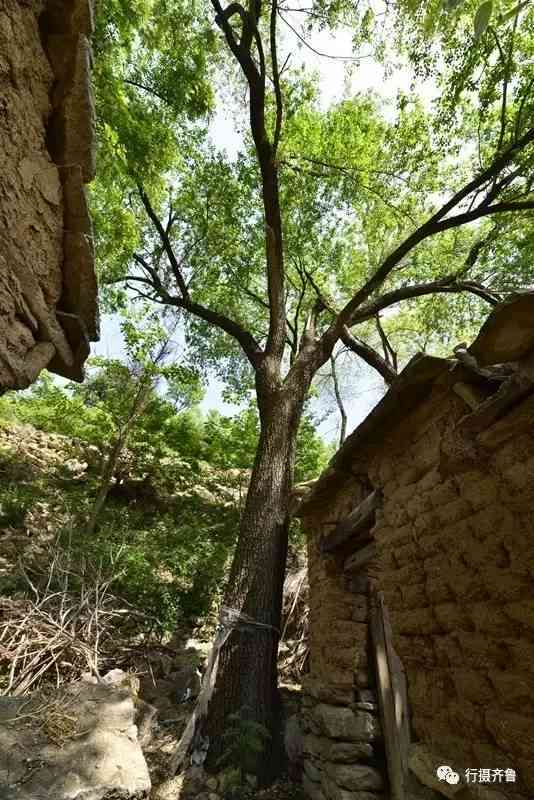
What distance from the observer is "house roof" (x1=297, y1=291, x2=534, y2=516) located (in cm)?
165

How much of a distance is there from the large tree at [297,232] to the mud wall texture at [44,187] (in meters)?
3.79

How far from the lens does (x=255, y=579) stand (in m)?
4.99

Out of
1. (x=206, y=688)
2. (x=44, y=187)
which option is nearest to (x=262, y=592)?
(x=206, y=688)

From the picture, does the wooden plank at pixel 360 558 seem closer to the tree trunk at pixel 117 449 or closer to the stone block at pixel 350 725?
the stone block at pixel 350 725

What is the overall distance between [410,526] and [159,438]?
27.4 feet

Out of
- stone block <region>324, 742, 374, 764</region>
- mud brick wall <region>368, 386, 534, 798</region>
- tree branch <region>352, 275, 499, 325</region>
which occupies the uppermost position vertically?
tree branch <region>352, 275, 499, 325</region>

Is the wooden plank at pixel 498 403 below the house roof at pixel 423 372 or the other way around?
below

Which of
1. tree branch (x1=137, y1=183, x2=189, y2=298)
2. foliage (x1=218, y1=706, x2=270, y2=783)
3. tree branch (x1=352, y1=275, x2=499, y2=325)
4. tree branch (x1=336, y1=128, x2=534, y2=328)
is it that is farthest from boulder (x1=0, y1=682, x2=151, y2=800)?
tree branch (x1=352, y1=275, x2=499, y2=325)

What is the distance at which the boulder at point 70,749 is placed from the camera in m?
2.53

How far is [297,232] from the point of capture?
28.5 ft

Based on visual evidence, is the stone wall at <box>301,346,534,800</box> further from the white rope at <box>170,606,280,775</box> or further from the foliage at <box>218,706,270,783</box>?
the white rope at <box>170,606,280,775</box>

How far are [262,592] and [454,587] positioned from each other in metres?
3.07

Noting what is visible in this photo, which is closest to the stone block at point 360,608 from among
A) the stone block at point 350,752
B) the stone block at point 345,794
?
the stone block at point 350,752

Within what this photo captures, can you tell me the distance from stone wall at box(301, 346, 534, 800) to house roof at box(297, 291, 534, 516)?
5cm
